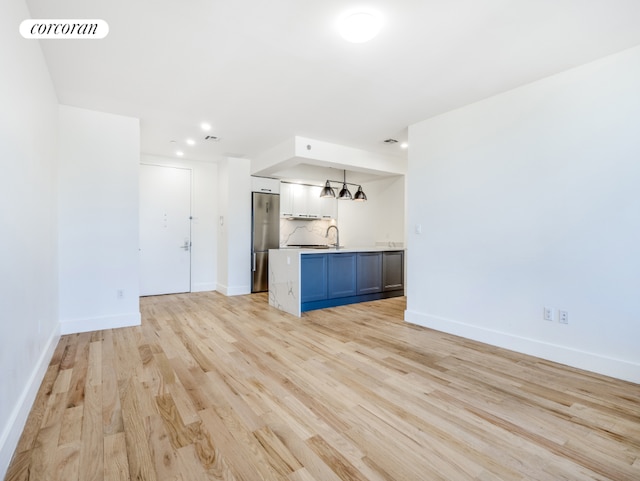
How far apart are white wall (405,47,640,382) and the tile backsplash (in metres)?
3.65

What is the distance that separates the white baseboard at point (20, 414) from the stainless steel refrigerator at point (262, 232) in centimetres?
370

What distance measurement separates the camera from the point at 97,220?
148 inches

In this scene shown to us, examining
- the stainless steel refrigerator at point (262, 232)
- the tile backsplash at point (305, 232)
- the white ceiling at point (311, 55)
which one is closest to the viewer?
Answer: the white ceiling at point (311, 55)

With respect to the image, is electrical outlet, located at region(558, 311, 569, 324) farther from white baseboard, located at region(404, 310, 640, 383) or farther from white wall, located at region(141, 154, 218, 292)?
white wall, located at region(141, 154, 218, 292)

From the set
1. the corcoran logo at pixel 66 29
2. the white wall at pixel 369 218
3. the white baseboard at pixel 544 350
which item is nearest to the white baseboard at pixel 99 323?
the corcoran logo at pixel 66 29

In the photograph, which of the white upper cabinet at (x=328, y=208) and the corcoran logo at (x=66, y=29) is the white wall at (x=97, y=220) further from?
the white upper cabinet at (x=328, y=208)

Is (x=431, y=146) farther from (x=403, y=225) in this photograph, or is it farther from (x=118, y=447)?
(x=118, y=447)

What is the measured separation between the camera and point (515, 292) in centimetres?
315

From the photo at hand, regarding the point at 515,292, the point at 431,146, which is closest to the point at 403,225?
the point at 431,146

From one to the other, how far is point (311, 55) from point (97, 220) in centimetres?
322

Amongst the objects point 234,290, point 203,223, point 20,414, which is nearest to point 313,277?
point 234,290

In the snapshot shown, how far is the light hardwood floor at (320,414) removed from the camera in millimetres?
1543

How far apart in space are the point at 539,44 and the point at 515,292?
2247 millimetres

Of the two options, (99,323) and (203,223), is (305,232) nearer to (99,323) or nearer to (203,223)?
(203,223)
